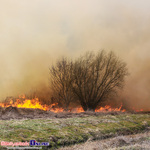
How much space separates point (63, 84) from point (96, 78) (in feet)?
16.0

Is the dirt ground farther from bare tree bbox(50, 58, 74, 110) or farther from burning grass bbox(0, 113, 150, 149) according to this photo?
bare tree bbox(50, 58, 74, 110)

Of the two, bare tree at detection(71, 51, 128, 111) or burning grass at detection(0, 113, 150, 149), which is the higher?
bare tree at detection(71, 51, 128, 111)

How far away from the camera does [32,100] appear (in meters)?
29.0

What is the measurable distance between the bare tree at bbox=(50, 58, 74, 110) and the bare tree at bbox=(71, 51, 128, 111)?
0.79 m

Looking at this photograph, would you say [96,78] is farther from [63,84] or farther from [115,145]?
[115,145]

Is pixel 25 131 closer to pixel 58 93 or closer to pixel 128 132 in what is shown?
pixel 128 132

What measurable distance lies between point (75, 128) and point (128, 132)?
4.17 metres

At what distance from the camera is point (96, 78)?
91.2ft

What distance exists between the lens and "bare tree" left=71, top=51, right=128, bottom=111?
2800cm

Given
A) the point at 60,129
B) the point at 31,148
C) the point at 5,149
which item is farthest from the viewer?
the point at 60,129

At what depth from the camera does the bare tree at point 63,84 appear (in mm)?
28875

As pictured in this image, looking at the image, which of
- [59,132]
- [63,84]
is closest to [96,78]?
[63,84]

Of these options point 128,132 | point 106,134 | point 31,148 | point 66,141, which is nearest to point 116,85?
point 128,132

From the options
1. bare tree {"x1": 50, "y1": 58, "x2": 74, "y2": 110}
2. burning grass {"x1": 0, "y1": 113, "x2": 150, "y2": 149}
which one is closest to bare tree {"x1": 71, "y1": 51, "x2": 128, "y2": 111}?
bare tree {"x1": 50, "y1": 58, "x2": 74, "y2": 110}
